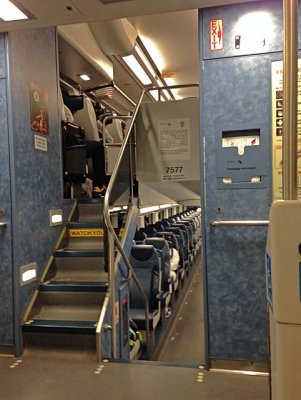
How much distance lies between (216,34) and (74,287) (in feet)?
7.96

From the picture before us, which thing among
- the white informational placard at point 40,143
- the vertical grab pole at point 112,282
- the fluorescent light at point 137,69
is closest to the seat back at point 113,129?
the fluorescent light at point 137,69

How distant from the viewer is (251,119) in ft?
8.86

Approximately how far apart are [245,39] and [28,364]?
9.60 ft

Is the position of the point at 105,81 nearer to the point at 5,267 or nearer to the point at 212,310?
the point at 5,267

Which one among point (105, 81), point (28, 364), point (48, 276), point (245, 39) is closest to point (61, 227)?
point (48, 276)

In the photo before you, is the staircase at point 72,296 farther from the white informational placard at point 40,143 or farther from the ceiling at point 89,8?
the ceiling at point 89,8

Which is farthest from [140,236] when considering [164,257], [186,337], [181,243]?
[186,337]

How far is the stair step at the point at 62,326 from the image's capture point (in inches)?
119

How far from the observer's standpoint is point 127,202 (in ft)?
13.6

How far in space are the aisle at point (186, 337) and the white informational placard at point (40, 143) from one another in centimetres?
258

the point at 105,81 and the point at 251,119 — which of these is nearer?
the point at 251,119

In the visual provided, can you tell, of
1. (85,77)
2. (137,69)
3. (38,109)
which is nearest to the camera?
(38,109)

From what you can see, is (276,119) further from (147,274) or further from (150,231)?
(150,231)

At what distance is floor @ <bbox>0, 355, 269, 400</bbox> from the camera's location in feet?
7.88
